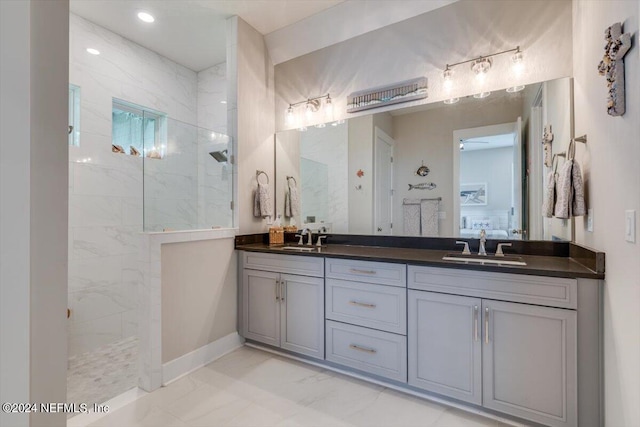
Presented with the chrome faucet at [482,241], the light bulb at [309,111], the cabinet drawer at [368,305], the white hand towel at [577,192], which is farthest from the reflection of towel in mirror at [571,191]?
the light bulb at [309,111]

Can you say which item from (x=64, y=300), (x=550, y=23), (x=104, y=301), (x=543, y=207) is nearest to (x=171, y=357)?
(x=104, y=301)

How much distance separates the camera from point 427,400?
196 cm

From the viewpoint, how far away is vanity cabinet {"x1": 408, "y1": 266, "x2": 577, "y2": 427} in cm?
156

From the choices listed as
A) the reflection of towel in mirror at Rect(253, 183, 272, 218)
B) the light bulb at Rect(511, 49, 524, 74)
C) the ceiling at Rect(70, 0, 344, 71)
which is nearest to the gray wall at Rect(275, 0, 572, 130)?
the light bulb at Rect(511, 49, 524, 74)

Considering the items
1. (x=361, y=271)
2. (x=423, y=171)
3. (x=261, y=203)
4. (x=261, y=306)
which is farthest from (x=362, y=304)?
(x=261, y=203)

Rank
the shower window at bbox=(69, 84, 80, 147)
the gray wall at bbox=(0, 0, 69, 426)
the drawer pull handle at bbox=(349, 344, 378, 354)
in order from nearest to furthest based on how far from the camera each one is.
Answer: the gray wall at bbox=(0, 0, 69, 426)
the drawer pull handle at bbox=(349, 344, 378, 354)
the shower window at bbox=(69, 84, 80, 147)

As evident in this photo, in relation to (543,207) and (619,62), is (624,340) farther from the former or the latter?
(619,62)

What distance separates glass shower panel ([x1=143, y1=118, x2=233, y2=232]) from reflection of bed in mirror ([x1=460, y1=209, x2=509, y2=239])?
6.63ft

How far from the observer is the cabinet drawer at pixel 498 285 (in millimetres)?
1554

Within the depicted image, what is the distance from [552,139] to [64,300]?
265 centimetres

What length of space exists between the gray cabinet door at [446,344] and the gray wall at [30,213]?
1.75m

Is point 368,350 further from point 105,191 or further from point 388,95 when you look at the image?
point 105,191

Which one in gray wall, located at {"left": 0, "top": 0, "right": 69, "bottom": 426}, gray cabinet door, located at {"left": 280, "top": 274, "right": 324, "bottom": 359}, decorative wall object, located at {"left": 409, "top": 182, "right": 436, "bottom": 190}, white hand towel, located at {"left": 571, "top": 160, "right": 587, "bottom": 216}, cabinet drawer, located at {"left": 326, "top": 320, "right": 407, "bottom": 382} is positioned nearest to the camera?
gray wall, located at {"left": 0, "top": 0, "right": 69, "bottom": 426}

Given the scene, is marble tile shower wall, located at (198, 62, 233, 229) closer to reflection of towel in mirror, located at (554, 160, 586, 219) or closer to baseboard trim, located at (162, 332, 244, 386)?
baseboard trim, located at (162, 332, 244, 386)
